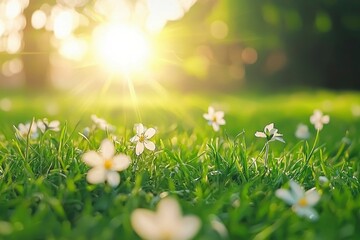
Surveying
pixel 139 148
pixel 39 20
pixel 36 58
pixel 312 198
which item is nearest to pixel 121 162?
pixel 139 148

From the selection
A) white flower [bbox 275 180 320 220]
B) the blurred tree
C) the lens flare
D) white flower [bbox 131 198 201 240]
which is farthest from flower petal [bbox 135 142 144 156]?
the blurred tree

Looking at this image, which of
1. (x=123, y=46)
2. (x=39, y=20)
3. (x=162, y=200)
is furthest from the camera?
(x=39, y=20)

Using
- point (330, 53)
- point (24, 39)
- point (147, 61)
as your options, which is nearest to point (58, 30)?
point (24, 39)

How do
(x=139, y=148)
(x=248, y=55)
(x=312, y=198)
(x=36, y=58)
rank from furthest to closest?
(x=248, y=55), (x=36, y=58), (x=139, y=148), (x=312, y=198)

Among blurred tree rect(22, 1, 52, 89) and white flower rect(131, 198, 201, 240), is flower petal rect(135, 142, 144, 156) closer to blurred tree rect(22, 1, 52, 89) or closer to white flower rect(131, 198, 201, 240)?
white flower rect(131, 198, 201, 240)

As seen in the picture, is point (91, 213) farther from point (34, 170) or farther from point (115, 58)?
point (115, 58)

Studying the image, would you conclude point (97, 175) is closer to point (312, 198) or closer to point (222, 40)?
point (312, 198)

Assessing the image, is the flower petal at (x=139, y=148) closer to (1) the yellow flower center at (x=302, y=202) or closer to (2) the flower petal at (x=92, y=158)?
(2) the flower petal at (x=92, y=158)
